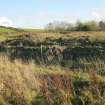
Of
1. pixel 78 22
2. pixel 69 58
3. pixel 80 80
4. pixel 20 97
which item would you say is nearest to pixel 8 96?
pixel 20 97

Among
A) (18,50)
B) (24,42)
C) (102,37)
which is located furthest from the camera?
(24,42)

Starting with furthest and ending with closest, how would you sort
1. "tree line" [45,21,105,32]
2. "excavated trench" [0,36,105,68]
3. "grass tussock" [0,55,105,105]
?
"tree line" [45,21,105,32]
"excavated trench" [0,36,105,68]
"grass tussock" [0,55,105,105]

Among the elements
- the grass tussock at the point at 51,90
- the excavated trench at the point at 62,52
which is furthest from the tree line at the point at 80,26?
the grass tussock at the point at 51,90

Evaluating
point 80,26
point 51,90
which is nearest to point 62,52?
point 51,90

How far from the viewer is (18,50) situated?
23.9 metres

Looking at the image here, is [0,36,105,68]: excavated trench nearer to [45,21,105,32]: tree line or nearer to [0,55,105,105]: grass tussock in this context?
[0,55,105,105]: grass tussock

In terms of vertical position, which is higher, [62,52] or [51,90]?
[51,90]

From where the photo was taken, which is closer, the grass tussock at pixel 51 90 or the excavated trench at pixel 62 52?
the grass tussock at pixel 51 90

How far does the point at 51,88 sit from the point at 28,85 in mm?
850

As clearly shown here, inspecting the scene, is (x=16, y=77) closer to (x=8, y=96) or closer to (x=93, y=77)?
(x=8, y=96)

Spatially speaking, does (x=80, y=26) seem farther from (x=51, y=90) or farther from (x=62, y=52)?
(x=51, y=90)

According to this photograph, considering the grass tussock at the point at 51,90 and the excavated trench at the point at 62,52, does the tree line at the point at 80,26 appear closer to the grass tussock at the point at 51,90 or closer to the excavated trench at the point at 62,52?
the excavated trench at the point at 62,52

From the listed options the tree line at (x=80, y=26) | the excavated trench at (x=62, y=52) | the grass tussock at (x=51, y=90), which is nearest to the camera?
the grass tussock at (x=51, y=90)

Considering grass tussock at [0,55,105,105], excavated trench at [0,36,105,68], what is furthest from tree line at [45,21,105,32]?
grass tussock at [0,55,105,105]
